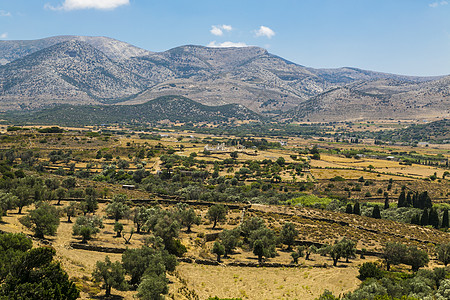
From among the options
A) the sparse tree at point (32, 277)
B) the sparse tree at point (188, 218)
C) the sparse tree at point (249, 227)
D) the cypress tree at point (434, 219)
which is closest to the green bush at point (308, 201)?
the cypress tree at point (434, 219)

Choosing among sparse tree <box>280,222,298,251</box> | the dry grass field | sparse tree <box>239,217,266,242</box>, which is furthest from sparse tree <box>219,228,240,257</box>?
sparse tree <box>280,222,298,251</box>

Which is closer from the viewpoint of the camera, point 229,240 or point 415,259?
point 415,259

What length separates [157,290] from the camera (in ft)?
68.9

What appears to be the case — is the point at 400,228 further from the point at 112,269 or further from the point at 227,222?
the point at 112,269

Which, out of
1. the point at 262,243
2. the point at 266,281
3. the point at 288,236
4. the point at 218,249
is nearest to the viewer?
the point at 266,281

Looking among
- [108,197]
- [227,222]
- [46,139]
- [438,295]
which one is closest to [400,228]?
[227,222]

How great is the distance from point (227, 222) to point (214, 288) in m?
20.2

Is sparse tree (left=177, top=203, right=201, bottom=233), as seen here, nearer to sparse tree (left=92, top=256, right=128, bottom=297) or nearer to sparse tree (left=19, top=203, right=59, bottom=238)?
sparse tree (left=19, top=203, right=59, bottom=238)

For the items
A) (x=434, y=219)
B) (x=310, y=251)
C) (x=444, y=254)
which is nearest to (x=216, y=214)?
(x=310, y=251)

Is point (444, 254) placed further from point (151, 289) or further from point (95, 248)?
point (95, 248)

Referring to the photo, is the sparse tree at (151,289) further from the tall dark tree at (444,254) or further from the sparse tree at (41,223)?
the tall dark tree at (444,254)

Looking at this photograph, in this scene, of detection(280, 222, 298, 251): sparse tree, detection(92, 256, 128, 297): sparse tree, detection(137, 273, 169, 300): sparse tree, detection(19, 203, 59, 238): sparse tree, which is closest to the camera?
detection(137, 273, 169, 300): sparse tree

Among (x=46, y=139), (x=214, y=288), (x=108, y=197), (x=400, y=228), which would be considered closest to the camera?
(x=214, y=288)

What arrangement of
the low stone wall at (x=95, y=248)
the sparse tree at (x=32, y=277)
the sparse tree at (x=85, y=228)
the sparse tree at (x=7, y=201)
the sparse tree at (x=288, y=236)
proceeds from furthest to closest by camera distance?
the sparse tree at (x=288, y=236) < the sparse tree at (x=7, y=201) < the sparse tree at (x=85, y=228) < the low stone wall at (x=95, y=248) < the sparse tree at (x=32, y=277)
